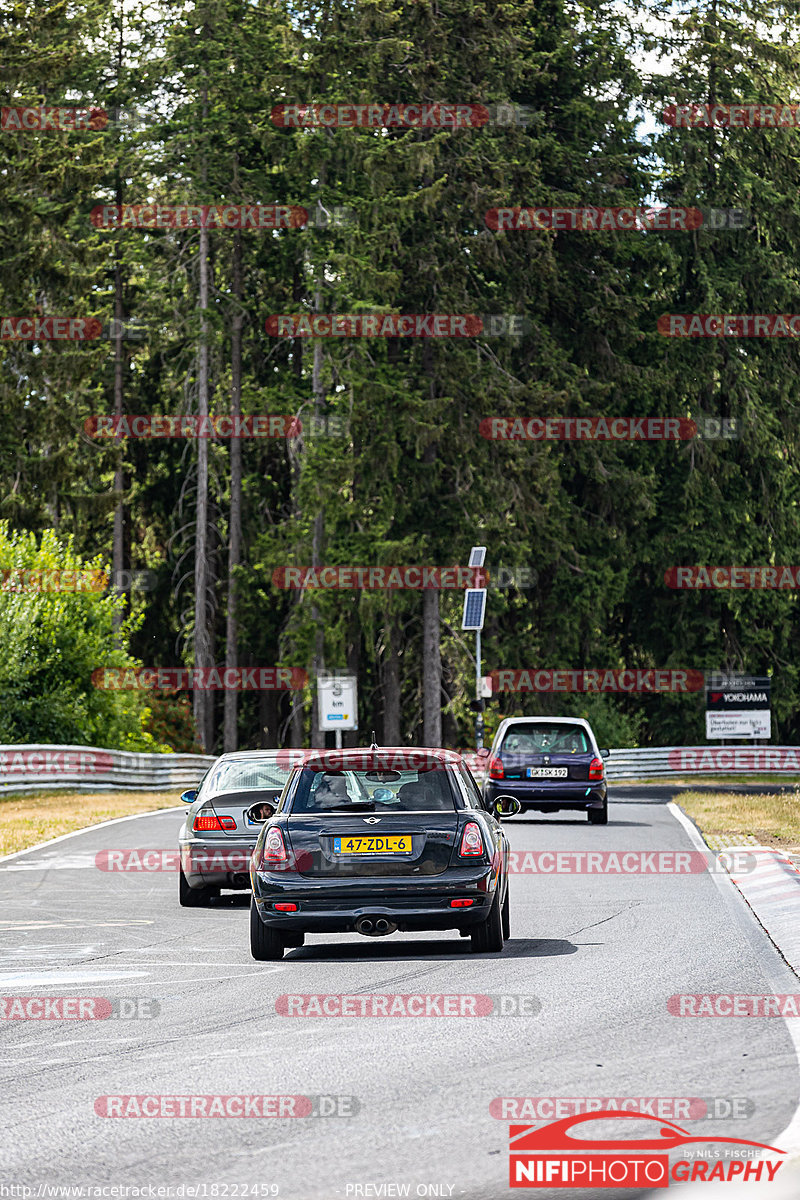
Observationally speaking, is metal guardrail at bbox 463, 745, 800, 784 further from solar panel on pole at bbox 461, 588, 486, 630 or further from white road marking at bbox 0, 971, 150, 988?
white road marking at bbox 0, 971, 150, 988

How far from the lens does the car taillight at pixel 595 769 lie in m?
28.5

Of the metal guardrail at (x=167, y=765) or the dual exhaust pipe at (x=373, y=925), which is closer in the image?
the dual exhaust pipe at (x=373, y=925)

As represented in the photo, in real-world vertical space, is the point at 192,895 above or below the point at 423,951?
below

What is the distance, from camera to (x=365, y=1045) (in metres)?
8.89

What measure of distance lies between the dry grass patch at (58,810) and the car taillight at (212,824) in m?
7.83

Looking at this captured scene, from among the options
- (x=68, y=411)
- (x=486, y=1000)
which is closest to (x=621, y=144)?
(x=68, y=411)

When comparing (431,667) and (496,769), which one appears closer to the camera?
(496,769)

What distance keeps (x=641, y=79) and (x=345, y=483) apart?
56.3ft

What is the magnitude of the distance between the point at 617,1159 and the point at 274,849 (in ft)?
21.0

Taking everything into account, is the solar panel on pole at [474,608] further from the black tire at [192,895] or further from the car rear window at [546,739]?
the black tire at [192,895]

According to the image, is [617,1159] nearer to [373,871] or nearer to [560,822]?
[373,871]

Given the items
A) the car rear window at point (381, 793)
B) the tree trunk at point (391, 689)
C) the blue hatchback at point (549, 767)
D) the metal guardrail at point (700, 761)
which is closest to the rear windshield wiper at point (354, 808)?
the car rear window at point (381, 793)

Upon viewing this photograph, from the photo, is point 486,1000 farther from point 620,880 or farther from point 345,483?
point 345,483

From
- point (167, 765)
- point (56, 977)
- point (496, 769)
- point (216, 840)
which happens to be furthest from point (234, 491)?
point (56, 977)
